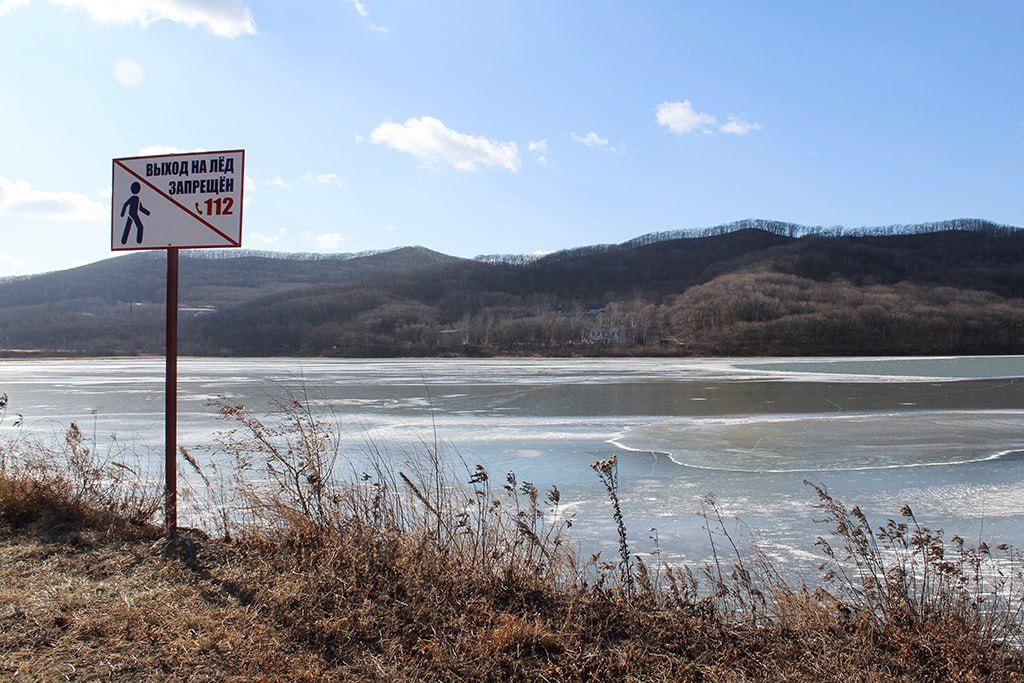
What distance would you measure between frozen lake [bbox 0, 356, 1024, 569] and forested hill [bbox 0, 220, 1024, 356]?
59.9 m

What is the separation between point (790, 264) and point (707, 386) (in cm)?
13199

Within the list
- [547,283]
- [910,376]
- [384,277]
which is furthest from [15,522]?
[384,277]

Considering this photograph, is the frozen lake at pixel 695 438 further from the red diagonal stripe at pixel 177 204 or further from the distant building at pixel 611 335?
the distant building at pixel 611 335

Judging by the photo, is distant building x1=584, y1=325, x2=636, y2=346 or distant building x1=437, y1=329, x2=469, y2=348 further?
distant building x1=437, y1=329, x2=469, y2=348

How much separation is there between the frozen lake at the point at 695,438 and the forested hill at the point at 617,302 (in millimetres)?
59935

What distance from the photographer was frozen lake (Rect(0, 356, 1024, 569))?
286 inches

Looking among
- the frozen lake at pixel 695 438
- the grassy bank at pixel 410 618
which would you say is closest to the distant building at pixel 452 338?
the frozen lake at pixel 695 438

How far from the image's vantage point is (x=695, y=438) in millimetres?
12844

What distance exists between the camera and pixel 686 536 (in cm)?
639

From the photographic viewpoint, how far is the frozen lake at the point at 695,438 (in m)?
7.26

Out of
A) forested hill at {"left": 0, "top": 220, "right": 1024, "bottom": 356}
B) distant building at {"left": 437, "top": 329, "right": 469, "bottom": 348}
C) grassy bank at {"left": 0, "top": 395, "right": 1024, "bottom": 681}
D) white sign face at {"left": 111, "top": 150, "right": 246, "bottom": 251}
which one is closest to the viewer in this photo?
grassy bank at {"left": 0, "top": 395, "right": 1024, "bottom": 681}

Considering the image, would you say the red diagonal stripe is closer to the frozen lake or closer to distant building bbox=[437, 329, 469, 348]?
the frozen lake

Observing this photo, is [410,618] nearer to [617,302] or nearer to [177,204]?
[177,204]

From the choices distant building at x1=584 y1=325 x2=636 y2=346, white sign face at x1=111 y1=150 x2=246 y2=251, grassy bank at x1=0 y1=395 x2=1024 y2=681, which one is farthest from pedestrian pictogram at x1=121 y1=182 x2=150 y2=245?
distant building at x1=584 y1=325 x2=636 y2=346
